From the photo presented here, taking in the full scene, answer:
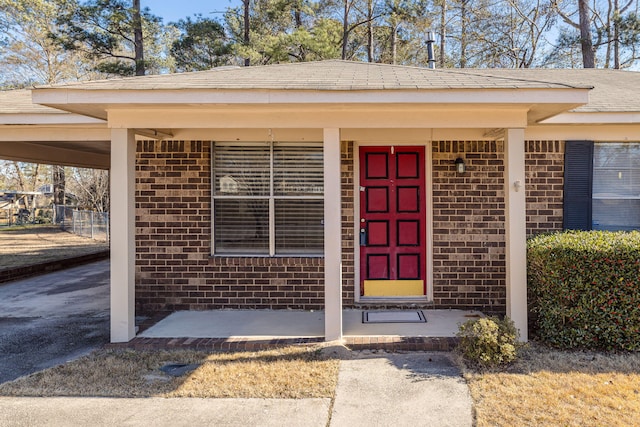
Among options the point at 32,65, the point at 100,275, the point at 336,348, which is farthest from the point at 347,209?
the point at 32,65

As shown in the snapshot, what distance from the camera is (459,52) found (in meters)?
20.6

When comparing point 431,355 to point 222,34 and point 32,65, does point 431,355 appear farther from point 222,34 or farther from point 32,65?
point 32,65

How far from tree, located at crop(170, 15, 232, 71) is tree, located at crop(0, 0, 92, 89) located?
4512 mm

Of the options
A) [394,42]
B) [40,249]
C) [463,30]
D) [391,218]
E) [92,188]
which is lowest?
[40,249]

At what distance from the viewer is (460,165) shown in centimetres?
638

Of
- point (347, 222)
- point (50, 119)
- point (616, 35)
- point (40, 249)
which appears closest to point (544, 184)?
Answer: point (347, 222)

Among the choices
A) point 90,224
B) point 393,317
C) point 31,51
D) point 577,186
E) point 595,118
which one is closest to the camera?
point 595,118

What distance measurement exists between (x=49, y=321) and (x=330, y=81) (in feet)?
16.2

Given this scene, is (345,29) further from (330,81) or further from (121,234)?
(121,234)

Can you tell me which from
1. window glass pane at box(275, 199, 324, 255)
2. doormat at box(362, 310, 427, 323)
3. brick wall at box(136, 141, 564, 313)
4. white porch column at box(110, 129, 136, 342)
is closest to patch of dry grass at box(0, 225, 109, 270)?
brick wall at box(136, 141, 564, 313)

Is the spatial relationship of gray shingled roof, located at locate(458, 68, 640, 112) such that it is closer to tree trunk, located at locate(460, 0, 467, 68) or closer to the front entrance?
the front entrance

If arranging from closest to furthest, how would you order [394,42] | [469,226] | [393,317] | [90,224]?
[393,317] < [469,226] < [394,42] < [90,224]

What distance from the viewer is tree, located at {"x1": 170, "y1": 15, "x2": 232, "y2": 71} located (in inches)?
657

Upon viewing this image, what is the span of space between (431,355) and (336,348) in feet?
3.20
